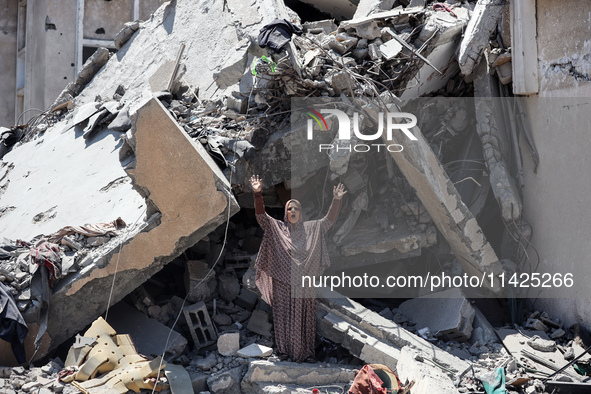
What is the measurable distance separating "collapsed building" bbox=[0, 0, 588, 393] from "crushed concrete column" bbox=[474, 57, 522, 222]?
0.02 m

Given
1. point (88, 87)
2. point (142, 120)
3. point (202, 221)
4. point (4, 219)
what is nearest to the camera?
point (142, 120)

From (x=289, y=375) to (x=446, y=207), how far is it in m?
2.41

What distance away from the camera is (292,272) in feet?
20.4

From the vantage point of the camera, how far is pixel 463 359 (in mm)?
6316

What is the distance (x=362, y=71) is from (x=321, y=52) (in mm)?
510

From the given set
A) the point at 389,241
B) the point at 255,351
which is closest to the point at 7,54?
the point at 389,241

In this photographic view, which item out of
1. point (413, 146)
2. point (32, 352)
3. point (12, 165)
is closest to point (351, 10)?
point (413, 146)

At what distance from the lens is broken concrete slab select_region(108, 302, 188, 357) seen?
6336 millimetres

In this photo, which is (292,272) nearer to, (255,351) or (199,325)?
(255,351)

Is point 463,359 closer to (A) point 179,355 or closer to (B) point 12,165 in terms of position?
(A) point 179,355

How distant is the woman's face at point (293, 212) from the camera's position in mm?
6293

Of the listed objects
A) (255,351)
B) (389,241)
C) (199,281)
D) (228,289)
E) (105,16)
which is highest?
(105,16)

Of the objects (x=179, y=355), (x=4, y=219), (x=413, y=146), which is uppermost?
(x=413, y=146)

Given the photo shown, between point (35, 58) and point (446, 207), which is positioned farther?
point (35, 58)
